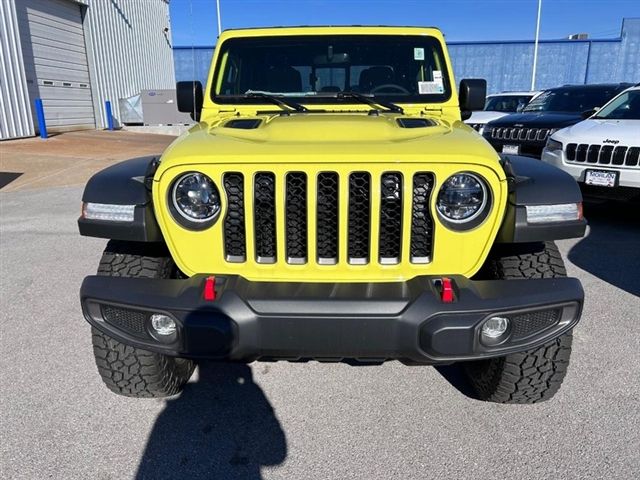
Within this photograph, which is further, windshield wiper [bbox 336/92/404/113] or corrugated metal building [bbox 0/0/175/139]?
corrugated metal building [bbox 0/0/175/139]

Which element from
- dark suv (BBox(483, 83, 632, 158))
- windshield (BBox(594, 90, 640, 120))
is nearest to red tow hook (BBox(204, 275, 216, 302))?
windshield (BBox(594, 90, 640, 120))

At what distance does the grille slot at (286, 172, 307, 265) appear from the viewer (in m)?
1.93

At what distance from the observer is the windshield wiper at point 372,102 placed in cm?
297

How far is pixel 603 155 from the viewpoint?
17.4ft

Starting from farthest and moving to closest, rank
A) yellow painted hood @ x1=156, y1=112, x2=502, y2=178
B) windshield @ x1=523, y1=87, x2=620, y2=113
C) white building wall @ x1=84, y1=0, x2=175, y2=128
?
white building wall @ x1=84, y1=0, x2=175, y2=128
windshield @ x1=523, y1=87, x2=620, y2=113
yellow painted hood @ x1=156, y1=112, x2=502, y2=178

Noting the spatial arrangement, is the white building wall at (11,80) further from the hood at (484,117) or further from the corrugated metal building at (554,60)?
the corrugated metal building at (554,60)

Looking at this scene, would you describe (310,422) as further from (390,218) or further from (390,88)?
(390,88)

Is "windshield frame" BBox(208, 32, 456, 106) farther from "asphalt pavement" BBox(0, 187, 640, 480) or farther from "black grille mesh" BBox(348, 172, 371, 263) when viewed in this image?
"asphalt pavement" BBox(0, 187, 640, 480)

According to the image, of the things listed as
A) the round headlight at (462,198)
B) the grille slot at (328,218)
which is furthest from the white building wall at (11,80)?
the round headlight at (462,198)

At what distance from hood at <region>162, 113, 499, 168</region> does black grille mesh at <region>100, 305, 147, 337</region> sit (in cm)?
60

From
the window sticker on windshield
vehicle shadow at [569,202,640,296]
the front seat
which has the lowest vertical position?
vehicle shadow at [569,202,640,296]

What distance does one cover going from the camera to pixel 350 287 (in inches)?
75.4

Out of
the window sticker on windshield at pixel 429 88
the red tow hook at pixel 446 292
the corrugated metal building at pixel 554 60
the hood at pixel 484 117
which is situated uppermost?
the corrugated metal building at pixel 554 60

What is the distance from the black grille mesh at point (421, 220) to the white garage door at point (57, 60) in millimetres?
14799
